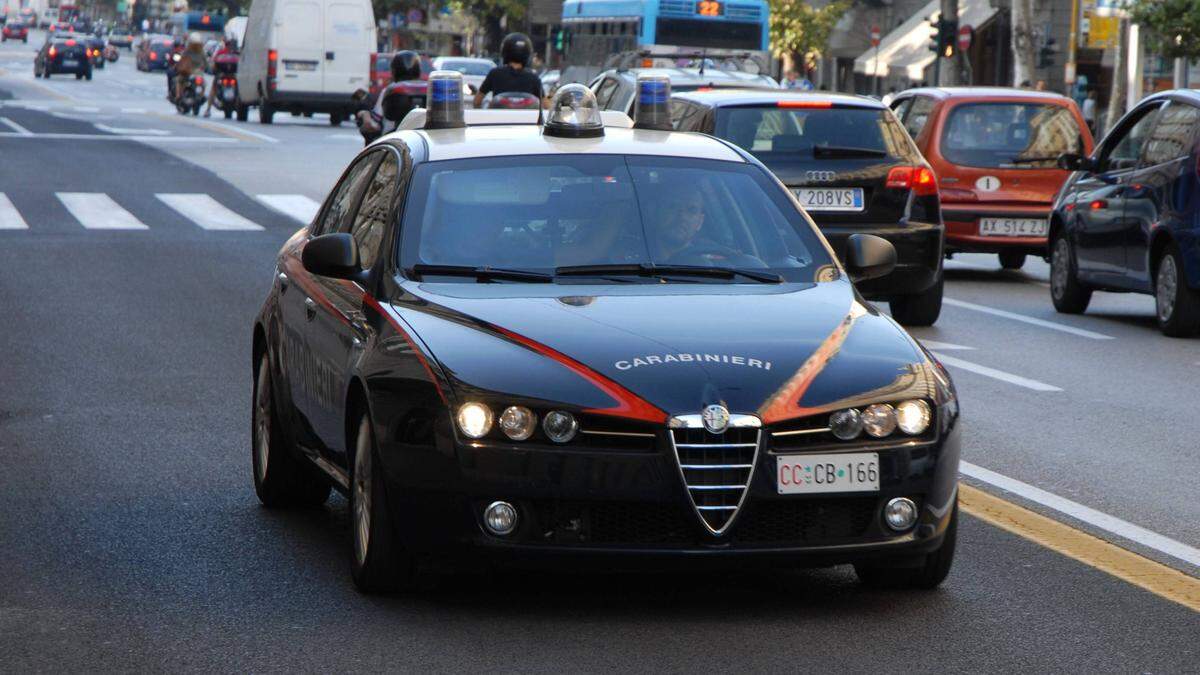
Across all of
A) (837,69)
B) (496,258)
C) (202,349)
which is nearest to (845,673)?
(496,258)

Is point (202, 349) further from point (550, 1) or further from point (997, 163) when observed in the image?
point (550, 1)

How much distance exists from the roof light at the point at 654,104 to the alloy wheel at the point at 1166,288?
24.6ft

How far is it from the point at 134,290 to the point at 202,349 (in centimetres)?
370

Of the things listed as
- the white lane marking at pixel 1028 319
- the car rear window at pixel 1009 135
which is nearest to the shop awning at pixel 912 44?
the car rear window at pixel 1009 135

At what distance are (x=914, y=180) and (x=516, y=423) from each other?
9.15 m

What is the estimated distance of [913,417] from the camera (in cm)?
602

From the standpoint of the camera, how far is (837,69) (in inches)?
2849

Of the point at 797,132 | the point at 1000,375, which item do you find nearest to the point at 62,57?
the point at 797,132

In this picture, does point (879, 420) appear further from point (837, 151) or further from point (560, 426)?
point (837, 151)

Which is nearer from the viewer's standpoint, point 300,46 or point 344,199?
point 344,199

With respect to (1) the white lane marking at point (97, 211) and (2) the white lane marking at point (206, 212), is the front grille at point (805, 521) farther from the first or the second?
(2) the white lane marking at point (206, 212)

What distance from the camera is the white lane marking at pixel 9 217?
21.5 metres

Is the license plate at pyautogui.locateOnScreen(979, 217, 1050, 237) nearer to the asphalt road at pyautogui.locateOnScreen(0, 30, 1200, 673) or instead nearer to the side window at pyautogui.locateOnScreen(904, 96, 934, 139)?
the side window at pyautogui.locateOnScreen(904, 96, 934, 139)

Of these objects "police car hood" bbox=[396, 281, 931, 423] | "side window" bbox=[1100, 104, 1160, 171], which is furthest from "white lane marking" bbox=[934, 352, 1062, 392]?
"police car hood" bbox=[396, 281, 931, 423]
